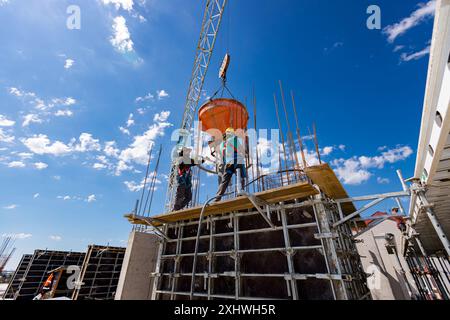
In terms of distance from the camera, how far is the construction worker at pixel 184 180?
988 centimetres

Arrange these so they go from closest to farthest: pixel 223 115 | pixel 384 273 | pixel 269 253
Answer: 1. pixel 269 253
2. pixel 223 115
3. pixel 384 273

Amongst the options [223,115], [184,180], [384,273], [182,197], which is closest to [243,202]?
[182,197]

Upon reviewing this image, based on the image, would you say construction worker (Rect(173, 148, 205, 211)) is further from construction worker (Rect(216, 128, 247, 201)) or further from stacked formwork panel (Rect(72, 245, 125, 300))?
stacked formwork panel (Rect(72, 245, 125, 300))

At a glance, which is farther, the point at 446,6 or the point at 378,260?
the point at 378,260

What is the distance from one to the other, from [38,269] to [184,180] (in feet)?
62.9

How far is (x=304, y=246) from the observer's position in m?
5.75

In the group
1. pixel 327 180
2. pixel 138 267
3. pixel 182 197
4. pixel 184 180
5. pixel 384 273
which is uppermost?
pixel 184 180

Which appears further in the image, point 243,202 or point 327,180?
point 243,202

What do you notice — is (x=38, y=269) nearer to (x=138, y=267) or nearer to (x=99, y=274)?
(x=99, y=274)

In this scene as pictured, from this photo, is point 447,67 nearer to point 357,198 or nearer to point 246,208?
point 357,198

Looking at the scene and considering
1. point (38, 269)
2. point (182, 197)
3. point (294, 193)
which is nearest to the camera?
point (294, 193)

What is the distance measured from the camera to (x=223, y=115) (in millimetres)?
10109
